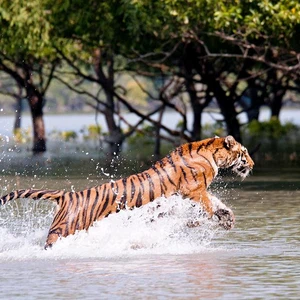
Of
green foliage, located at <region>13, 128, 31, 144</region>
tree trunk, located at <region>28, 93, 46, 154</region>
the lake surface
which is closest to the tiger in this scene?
the lake surface

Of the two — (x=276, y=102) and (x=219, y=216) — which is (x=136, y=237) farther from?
(x=276, y=102)

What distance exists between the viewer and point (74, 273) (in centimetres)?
1148

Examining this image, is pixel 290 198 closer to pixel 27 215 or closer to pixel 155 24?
pixel 27 215

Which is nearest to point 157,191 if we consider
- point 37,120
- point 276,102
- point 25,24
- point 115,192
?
point 115,192

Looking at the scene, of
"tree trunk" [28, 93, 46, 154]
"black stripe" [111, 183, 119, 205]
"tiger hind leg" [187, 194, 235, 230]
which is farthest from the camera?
"tree trunk" [28, 93, 46, 154]

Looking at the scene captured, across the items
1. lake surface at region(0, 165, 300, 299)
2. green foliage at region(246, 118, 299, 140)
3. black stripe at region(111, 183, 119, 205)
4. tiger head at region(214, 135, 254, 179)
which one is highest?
green foliage at region(246, 118, 299, 140)

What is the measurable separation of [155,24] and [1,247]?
13199 mm

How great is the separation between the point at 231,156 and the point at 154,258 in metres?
1.78

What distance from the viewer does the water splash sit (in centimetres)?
1270

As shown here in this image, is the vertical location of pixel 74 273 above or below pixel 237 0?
below

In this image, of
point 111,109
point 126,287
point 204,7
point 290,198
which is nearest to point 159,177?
point 126,287

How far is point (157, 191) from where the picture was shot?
13164mm

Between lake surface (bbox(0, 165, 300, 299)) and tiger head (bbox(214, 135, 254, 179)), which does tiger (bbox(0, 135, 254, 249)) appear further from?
lake surface (bbox(0, 165, 300, 299))

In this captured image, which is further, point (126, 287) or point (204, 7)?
point (204, 7)
